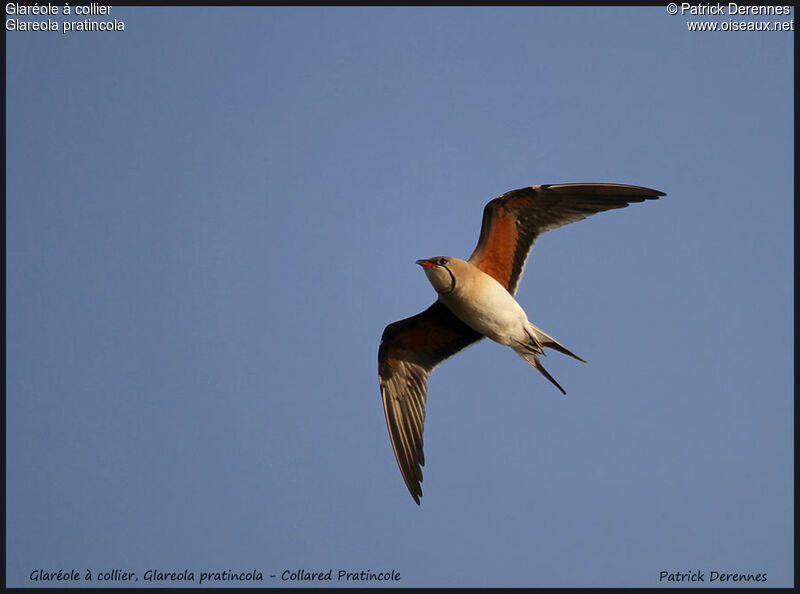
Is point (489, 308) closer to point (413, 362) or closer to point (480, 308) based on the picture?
point (480, 308)

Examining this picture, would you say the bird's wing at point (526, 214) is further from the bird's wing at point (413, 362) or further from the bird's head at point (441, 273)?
the bird's wing at point (413, 362)

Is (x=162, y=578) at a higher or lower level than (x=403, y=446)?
lower

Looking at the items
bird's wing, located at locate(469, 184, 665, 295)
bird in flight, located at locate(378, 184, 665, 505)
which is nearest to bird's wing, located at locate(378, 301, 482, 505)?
bird in flight, located at locate(378, 184, 665, 505)

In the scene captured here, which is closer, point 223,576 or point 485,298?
point 485,298

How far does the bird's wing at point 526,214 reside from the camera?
11.8 meters

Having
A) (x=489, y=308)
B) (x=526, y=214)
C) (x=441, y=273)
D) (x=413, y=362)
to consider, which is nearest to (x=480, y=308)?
(x=489, y=308)

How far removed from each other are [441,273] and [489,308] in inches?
25.3

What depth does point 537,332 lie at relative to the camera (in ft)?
38.7

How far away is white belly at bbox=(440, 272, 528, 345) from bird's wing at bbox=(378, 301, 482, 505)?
2.15ft

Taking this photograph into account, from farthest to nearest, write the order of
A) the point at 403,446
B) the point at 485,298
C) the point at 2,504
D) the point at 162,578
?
the point at 2,504 < the point at 162,578 < the point at 403,446 < the point at 485,298

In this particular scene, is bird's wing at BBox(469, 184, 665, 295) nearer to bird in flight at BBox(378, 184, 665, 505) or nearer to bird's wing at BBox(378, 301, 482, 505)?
bird in flight at BBox(378, 184, 665, 505)

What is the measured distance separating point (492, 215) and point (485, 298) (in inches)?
41.9

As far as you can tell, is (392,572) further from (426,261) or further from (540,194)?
(540,194)

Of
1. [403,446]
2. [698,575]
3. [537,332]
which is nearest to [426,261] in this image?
[537,332]
